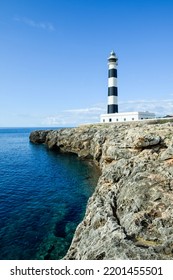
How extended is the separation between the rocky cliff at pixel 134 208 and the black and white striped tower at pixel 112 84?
47316 millimetres

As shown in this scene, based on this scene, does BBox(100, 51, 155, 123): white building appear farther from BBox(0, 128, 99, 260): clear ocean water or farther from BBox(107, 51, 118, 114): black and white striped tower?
BBox(0, 128, 99, 260): clear ocean water

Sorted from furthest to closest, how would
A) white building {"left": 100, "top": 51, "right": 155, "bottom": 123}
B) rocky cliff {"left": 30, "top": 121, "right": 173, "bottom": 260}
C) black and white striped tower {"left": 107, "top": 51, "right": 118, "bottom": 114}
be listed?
black and white striped tower {"left": 107, "top": 51, "right": 118, "bottom": 114}, white building {"left": 100, "top": 51, "right": 155, "bottom": 123}, rocky cliff {"left": 30, "top": 121, "right": 173, "bottom": 260}

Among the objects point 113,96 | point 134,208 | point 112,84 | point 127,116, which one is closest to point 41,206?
point 134,208

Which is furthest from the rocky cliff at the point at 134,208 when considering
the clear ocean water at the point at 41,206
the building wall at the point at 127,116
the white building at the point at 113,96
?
the white building at the point at 113,96

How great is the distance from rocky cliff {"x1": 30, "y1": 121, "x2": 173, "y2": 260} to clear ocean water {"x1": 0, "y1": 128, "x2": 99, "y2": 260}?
206 inches

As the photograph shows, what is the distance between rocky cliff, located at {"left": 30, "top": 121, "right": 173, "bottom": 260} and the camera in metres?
15.5

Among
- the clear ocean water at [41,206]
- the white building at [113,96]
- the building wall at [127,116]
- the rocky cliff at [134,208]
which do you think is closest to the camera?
the rocky cliff at [134,208]

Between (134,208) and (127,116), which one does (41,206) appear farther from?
(127,116)

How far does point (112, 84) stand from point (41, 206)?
55429 mm

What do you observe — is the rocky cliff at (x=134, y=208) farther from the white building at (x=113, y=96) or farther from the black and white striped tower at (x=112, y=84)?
the black and white striped tower at (x=112, y=84)

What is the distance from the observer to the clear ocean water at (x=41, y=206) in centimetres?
2477

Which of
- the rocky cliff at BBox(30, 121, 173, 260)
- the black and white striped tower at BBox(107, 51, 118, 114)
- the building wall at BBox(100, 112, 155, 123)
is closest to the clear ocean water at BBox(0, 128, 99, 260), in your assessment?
the rocky cliff at BBox(30, 121, 173, 260)
